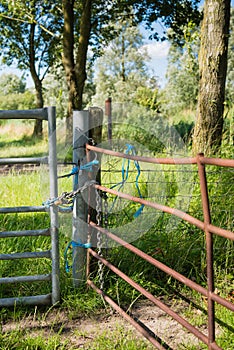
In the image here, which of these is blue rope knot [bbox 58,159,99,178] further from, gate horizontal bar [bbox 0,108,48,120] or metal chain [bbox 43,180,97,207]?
gate horizontal bar [bbox 0,108,48,120]

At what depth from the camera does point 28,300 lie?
9.71ft

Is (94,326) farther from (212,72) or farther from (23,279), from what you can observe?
(212,72)

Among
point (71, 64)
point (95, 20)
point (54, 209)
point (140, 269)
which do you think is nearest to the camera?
point (54, 209)

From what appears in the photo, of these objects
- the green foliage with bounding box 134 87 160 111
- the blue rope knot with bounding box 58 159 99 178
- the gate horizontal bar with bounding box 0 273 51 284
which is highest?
the green foliage with bounding box 134 87 160 111

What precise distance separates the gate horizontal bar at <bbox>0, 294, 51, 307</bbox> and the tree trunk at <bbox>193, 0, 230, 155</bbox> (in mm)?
3164

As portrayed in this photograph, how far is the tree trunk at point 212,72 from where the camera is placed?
5699mm

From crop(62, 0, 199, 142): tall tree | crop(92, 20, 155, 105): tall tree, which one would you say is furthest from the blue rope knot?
crop(92, 20, 155, 105): tall tree

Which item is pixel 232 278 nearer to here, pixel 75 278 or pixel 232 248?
pixel 232 248

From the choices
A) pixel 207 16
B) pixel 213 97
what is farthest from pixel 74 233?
pixel 207 16

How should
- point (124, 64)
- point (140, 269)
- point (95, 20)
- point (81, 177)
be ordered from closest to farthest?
point (81, 177), point (140, 269), point (95, 20), point (124, 64)

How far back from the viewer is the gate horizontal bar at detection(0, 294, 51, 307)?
2.94 metres

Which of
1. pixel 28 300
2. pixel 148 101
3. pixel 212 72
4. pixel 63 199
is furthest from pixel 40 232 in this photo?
pixel 148 101

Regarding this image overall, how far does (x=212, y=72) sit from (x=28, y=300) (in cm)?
395

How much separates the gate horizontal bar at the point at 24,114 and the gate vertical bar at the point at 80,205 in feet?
0.86
